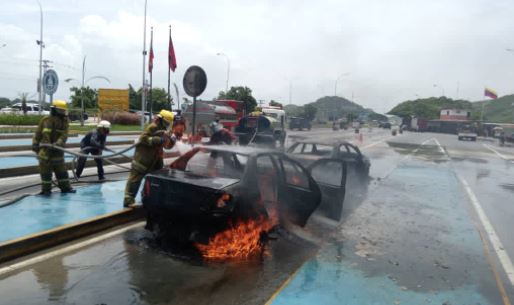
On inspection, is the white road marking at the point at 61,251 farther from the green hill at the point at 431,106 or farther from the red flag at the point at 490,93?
the green hill at the point at 431,106

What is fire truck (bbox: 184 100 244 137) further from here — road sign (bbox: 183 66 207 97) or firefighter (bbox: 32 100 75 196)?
firefighter (bbox: 32 100 75 196)

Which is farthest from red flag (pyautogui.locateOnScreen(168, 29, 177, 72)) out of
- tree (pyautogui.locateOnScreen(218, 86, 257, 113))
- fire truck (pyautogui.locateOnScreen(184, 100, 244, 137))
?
tree (pyautogui.locateOnScreen(218, 86, 257, 113))

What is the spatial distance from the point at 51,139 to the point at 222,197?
13.6 feet

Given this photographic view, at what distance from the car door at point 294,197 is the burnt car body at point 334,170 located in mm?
741

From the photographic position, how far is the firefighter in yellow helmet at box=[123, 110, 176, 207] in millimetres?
7023

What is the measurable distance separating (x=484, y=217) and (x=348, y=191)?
303 cm

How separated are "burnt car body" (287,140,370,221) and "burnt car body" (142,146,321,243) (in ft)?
2.45

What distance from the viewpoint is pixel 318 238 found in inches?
261

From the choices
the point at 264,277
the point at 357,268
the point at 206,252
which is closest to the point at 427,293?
the point at 357,268

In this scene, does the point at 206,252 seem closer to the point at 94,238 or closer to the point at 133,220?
the point at 94,238

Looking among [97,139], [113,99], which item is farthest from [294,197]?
[113,99]

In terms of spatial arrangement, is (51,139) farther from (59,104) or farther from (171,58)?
(171,58)

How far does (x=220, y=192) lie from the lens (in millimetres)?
5156

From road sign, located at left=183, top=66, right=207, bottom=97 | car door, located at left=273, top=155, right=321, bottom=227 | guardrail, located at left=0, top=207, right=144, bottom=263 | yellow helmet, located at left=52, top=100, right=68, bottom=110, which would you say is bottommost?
guardrail, located at left=0, top=207, right=144, bottom=263
